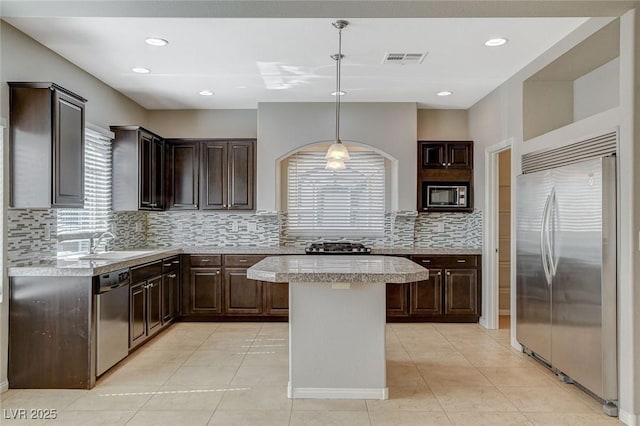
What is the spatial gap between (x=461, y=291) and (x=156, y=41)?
4253 mm

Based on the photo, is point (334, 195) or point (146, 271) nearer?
point (146, 271)

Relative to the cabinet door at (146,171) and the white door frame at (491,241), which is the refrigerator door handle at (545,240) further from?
the cabinet door at (146,171)

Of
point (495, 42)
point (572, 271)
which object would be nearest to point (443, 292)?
point (572, 271)

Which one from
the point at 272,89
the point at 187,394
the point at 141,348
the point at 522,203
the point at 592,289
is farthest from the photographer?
the point at 272,89

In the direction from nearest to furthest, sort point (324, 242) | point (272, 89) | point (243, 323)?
1. point (272, 89)
2. point (243, 323)
3. point (324, 242)

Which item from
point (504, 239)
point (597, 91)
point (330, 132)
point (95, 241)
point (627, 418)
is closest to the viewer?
point (627, 418)

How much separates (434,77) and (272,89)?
5.80 feet

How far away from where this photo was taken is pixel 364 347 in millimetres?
3266

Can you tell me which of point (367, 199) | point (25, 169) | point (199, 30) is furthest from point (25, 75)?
point (367, 199)

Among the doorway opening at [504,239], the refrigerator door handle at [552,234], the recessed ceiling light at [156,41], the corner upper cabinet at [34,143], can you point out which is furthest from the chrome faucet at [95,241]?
the doorway opening at [504,239]

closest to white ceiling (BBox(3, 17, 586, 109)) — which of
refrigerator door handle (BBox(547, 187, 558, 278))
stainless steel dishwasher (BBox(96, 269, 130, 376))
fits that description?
refrigerator door handle (BBox(547, 187, 558, 278))

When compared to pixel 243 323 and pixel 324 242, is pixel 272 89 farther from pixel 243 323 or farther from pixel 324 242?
pixel 243 323

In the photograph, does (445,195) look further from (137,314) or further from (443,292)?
(137,314)

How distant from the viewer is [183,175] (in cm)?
593
